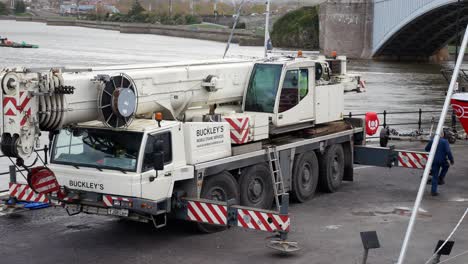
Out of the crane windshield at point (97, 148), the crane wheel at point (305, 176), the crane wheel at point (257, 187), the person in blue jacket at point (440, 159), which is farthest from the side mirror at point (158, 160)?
the person in blue jacket at point (440, 159)

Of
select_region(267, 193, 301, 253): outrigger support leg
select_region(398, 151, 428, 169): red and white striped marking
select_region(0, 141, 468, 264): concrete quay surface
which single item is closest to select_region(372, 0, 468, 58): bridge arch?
select_region(398, 151, 428, 169): red and white striped marking

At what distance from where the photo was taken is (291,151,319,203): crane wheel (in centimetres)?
1728

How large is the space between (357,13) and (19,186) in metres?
81.0

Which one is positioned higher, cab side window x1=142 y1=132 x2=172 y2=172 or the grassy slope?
the grassy slope

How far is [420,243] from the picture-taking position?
14.3 meters

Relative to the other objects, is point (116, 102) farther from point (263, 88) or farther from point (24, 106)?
point (263, 88)

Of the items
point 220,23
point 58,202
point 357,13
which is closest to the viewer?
point 58,202

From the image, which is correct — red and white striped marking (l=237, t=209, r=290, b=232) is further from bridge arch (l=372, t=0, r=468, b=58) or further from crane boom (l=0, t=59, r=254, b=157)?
bridge arch (l=372, t=0, r=468, b=58)

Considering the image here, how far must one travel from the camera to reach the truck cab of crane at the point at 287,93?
1672 cm

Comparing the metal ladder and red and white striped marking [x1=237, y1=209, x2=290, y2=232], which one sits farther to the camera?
the metal ladder

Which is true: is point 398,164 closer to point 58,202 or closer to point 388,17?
point 58,202

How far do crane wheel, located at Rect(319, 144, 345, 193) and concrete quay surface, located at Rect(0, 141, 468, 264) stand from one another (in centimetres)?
47

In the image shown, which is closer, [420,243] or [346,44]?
[420,243]

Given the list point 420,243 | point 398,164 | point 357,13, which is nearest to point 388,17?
point 357,13
